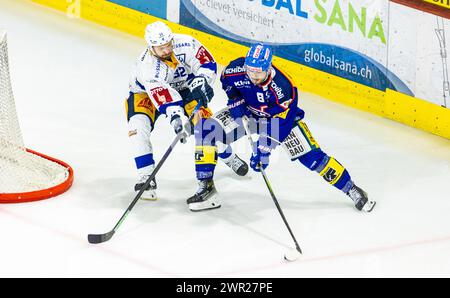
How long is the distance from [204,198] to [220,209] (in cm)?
14

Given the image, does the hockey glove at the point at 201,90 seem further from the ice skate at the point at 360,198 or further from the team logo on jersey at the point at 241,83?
the ice skate at the point at 360,198

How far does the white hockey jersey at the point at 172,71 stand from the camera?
812 centimetres

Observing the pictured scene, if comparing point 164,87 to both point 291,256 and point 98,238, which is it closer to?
point 98,238

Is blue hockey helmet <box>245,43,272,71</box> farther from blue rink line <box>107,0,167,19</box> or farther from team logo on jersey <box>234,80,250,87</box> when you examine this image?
blue rink line <box>107,0,167,19</box>

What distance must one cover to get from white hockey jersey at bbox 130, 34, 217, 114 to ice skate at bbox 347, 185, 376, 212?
1.15 metres

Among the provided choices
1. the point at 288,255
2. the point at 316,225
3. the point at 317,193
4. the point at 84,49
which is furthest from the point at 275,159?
the point at 84,49

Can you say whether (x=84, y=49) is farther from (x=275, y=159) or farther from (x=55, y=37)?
(x=275, y=159)

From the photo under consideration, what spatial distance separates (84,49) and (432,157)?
3731 mm

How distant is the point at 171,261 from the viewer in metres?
7.46

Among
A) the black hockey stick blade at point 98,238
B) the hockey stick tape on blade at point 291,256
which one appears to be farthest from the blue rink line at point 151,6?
the hockey stick tape on blade at point 291,256

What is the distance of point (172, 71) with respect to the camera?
27.1ft

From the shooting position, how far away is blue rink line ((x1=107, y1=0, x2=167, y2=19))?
11.5 m

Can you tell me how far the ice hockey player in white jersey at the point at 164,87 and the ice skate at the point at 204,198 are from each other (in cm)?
32

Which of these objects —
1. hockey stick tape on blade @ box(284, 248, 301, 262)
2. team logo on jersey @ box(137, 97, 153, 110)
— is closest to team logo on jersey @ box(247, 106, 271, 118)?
team logo on jersey @ box(137, 97, 153, 110)
